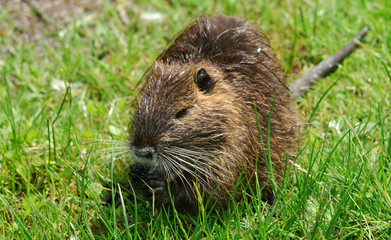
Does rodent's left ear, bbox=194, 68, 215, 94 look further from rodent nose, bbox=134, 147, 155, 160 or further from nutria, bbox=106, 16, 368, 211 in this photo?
rodent nose, bbox=134, 147, 155, 160

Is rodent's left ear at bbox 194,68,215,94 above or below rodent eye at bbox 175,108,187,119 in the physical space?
above

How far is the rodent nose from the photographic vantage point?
2.41 m

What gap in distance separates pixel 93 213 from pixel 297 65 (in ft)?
8.46

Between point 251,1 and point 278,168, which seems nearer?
point 278,168

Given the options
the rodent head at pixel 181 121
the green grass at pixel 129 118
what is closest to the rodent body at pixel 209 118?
the rodent head at pixel 181 121

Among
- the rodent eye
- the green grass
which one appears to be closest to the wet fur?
the rodent eye

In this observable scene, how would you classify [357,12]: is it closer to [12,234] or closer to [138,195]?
[138,195]

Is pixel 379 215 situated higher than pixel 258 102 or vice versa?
pixel 258 102

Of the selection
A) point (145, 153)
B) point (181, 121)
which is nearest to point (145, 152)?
point (145, 153)

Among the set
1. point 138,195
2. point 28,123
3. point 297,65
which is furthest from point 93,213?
point 297,65

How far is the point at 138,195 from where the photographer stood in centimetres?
295

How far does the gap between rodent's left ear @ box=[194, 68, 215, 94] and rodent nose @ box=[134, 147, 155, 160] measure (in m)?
0.50

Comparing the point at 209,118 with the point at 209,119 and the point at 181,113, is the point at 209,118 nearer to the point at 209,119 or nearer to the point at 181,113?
the point at 209,119

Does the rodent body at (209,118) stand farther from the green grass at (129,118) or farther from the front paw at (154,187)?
the green grass at (129,118)
